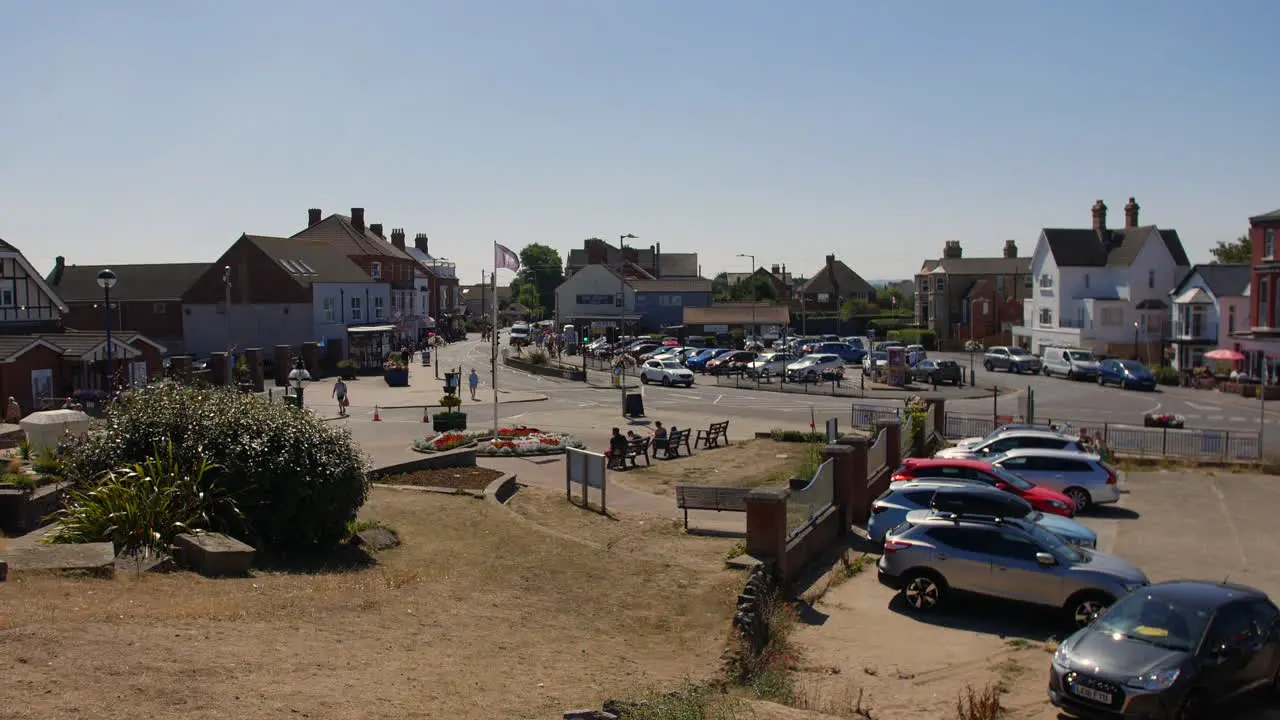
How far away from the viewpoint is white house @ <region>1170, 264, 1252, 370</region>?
60.7 meters

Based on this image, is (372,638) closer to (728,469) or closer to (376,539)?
(376,539)

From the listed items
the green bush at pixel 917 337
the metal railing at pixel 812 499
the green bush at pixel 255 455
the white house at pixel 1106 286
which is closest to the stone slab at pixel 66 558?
the green bush at pixel 255 455

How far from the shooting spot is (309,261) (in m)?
73.9

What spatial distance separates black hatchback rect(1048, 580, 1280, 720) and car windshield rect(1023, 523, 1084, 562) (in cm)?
262

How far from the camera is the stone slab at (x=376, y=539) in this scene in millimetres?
16312

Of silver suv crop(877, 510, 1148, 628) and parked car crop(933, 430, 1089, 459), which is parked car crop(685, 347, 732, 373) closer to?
parked car crop(933, 430, 1089, 459)

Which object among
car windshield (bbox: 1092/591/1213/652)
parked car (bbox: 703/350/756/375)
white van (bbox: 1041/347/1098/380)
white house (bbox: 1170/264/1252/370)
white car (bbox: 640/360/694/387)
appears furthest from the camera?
white house (bbox: 1170/264/1252/370)

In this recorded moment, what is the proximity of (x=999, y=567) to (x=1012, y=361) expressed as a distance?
52.1 m

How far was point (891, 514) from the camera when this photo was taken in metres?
18.7

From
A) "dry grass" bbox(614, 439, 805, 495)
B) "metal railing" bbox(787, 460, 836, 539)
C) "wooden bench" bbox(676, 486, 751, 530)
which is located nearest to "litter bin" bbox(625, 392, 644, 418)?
"dry grass" bbox(614, 439, 805, 495)

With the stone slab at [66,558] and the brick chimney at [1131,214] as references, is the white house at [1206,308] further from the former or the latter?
the stone slab at [66,558]

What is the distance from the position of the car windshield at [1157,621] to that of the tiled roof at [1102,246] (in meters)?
65.9

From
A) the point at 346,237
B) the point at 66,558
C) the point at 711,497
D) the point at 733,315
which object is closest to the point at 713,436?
the point at 711,497

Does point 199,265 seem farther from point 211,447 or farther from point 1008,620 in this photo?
point 1008,620
